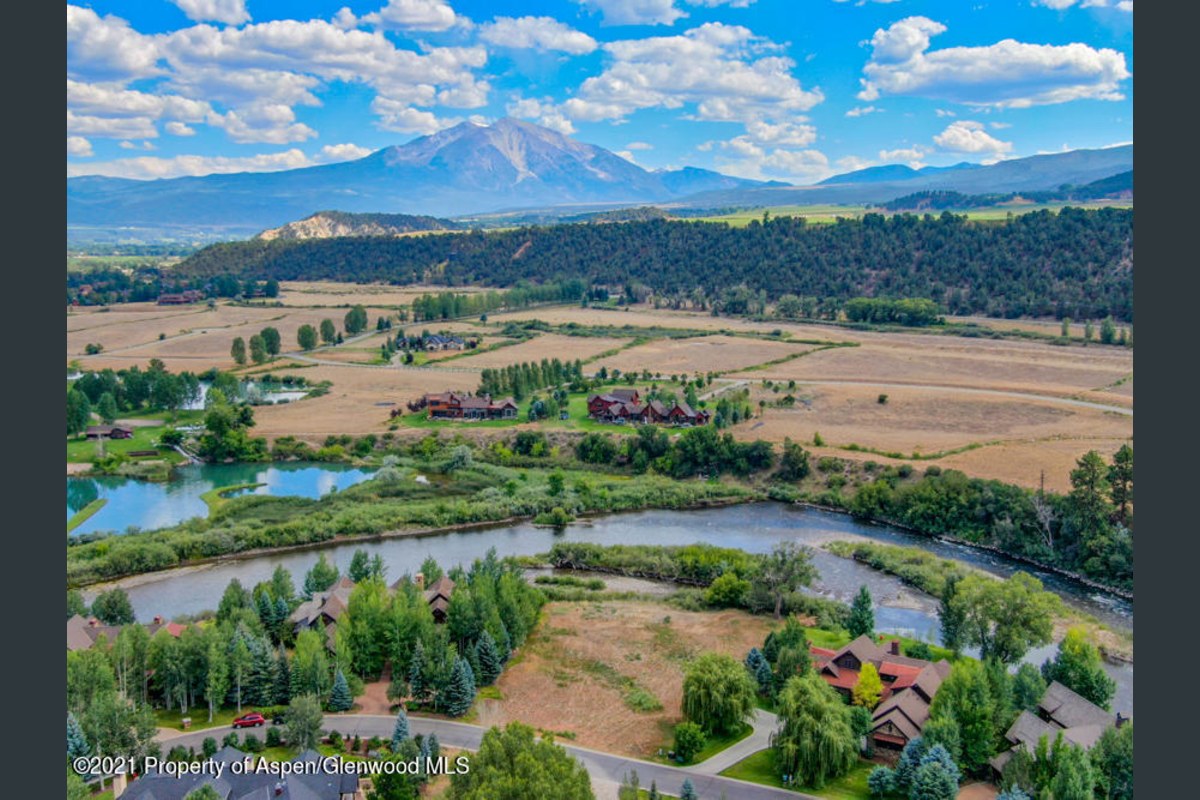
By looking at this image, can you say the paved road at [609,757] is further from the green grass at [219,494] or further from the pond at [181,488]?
the green grass at [219,494]

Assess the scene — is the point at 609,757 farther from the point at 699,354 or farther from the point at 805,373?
the point at 699,354

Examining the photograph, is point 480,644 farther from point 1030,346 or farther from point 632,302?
point 632,302

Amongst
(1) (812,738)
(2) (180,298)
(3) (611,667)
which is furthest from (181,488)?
(2) (180,298)

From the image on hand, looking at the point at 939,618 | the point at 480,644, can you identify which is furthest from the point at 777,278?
the point at 480,644

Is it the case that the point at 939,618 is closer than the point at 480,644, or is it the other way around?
the point at 480,644

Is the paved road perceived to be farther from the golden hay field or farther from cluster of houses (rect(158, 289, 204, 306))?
cluster of houses (rect(158, 289, 204, 306))
